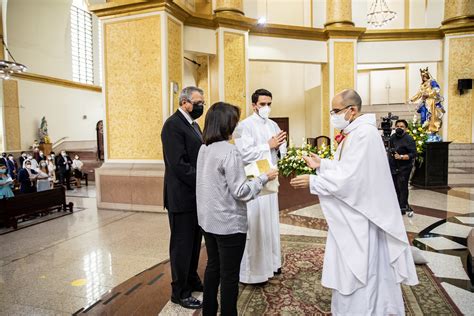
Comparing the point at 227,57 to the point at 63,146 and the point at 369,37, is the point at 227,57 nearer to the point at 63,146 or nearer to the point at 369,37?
the point at 369,37

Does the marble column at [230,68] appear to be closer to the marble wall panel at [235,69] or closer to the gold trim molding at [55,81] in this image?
the marble wall panel at [235,69]

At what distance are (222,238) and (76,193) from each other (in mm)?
9437

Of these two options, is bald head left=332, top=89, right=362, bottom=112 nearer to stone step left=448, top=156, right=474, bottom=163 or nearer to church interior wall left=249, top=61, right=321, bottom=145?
stone step left=448, top=156, right=474, bottom=163

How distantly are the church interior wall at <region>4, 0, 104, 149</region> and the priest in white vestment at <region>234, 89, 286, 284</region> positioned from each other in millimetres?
12520

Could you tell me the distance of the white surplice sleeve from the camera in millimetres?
3303

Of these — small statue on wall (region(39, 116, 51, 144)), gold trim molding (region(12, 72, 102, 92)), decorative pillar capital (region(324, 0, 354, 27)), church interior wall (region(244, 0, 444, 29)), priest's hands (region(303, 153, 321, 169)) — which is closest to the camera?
priest's hands (region(303, 153, 321, 169))

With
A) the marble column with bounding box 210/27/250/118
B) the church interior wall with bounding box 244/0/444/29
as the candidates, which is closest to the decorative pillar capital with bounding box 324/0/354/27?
the church interior wall with bounding box 244/0/444/29

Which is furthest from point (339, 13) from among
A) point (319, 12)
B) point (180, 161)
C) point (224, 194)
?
point (224, 194)

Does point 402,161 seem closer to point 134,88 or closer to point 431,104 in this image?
point 431,104

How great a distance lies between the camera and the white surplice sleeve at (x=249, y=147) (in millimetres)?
3303

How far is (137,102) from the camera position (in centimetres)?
729

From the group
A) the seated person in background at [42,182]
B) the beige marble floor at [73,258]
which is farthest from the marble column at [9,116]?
the beige marble floor at [73,258]

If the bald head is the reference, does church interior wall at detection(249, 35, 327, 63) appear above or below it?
above

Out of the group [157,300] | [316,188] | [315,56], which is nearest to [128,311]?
[157,300]
